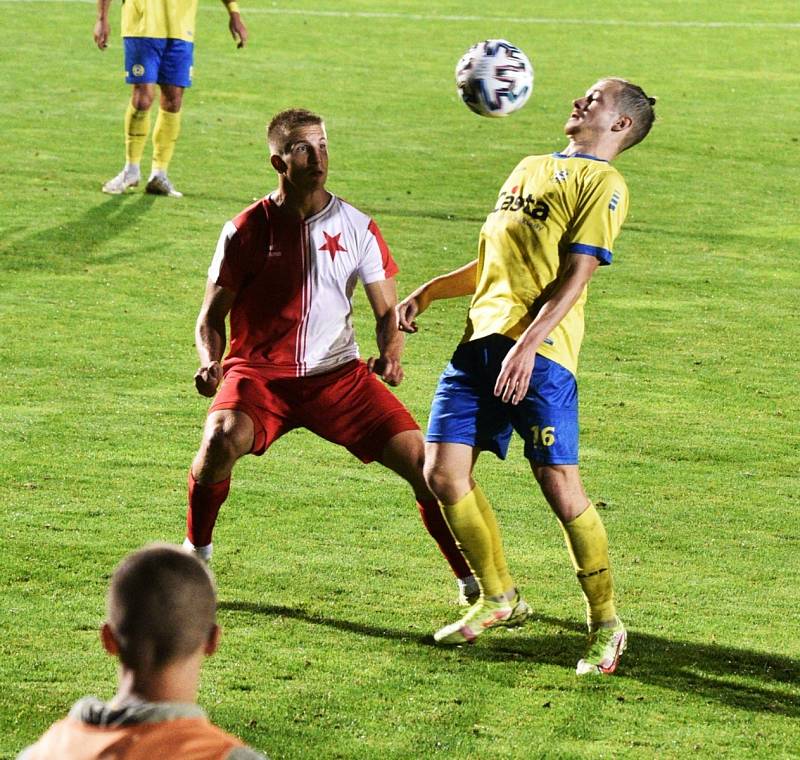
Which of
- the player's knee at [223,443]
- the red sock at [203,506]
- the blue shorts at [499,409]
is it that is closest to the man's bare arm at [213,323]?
the player's knee at [223,443]

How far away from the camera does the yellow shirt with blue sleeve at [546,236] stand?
554cm

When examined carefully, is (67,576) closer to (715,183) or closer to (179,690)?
(179,690)

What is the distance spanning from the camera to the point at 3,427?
836cm

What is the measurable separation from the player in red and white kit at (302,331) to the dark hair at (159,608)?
323 centimetres

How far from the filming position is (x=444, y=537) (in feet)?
20.5

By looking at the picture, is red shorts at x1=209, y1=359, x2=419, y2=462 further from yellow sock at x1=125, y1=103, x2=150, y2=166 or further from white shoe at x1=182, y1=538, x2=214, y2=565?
yellow sock at x1=125, y1=103, x2=150, y2=166

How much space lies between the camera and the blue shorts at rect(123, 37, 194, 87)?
13703mm

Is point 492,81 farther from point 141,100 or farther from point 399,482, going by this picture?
point 141,100

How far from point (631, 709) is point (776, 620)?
1.13 meters

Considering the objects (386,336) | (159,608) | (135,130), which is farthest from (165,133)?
(159,608)

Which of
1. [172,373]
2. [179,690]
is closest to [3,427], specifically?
[172,373]

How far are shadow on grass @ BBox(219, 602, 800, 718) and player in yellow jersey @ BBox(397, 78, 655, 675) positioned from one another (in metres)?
0.11

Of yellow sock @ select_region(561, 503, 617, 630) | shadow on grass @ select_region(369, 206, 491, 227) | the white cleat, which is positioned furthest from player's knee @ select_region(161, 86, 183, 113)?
the white cleat

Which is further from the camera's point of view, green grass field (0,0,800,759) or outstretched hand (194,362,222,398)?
outstretched hand (194,362,222,398)
